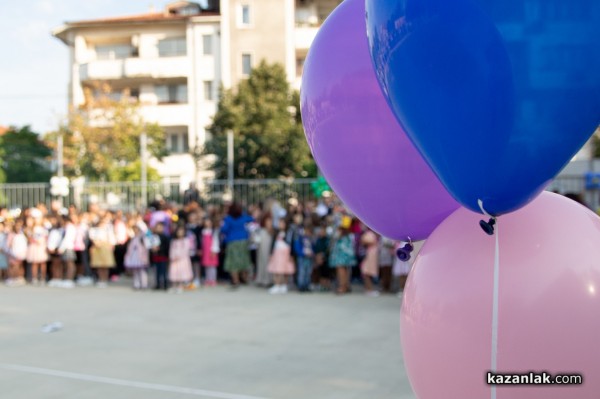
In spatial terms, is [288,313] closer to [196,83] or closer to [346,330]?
[346,330]

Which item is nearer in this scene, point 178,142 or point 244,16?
point 244,16

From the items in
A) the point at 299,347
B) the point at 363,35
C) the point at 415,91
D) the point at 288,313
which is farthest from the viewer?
the point at 288,313

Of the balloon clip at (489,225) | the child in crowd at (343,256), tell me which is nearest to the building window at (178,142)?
the child in crowd at (343,256)

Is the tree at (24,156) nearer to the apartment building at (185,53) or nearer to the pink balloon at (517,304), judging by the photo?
the apartment building at (185,53)

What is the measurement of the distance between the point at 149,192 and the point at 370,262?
755cm

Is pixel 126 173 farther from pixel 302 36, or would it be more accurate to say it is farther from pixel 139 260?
pixel 139 260

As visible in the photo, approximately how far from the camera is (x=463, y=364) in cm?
281

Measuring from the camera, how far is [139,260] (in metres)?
13.0

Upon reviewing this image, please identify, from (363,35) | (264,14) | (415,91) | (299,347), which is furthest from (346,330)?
(264,14)

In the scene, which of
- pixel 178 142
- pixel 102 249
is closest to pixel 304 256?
pixel 102 249

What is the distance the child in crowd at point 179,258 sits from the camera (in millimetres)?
12555

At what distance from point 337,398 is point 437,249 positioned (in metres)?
2.96

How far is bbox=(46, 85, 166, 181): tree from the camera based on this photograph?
2866 cm

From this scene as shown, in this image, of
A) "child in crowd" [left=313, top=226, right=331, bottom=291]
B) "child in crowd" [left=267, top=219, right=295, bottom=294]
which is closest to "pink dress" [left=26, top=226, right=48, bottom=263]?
"child in crowd" [left=267, top=219, right=295, bottom=294]
